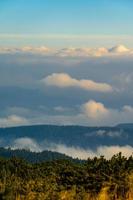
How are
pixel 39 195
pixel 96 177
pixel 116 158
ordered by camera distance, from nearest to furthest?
1. pixel 39 195
2. pixel 96 177
3. pixel 116 158

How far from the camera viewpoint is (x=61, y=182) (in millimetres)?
84625

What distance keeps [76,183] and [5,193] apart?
10.5 meters

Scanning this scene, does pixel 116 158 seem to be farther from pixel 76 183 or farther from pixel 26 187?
pixel 26 187

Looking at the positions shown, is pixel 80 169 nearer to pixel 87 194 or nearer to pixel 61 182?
pixel 61 182

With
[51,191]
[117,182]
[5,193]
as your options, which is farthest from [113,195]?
[5,193]

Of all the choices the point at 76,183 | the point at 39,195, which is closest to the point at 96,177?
the point at 76,183

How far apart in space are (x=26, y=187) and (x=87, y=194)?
27.6ft

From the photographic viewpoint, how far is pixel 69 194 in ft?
245

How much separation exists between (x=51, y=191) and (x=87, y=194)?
474 centimetres

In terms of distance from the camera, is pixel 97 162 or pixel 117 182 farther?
pixel 97 162

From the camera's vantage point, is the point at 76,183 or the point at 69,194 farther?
the point at 76,183

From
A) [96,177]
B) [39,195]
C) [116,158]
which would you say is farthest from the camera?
[116,158]

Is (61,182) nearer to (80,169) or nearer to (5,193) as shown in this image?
(80,169)

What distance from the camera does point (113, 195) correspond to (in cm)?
7456
